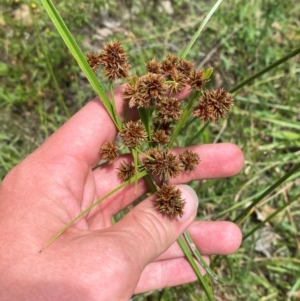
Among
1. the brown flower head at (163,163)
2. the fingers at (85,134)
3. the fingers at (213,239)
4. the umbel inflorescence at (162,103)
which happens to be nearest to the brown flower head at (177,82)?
the umbel inflorescence at (162,103)

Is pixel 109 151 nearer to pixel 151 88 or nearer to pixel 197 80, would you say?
pixel 151 88

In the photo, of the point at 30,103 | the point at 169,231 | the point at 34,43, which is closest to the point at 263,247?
the point at 169,231

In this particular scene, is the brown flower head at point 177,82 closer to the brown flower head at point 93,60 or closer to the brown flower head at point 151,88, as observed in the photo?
the brown flower head at point 151,88

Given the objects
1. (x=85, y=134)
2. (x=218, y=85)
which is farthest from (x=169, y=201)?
(x=218, y=85)

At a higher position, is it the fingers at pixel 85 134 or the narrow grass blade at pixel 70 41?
the narrow grass blade at pixel 70 41

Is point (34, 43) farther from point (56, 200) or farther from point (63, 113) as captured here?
point (56, 200)

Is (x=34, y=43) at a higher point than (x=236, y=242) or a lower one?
higher

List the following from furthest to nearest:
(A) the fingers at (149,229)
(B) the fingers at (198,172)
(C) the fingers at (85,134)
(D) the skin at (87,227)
Answer: (B) the fingers at (198,172) → (C) the fingers at (85,134) → (A) the fingers at (149,229) → (D) the skin at (87,227)
